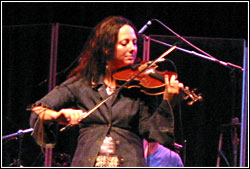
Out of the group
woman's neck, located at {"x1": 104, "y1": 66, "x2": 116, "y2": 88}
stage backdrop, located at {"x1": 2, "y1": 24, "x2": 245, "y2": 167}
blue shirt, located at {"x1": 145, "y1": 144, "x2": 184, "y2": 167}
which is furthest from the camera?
stage backdrop, located at {"x1": 2, "y1": 24, "x2": 245, "y2": 167}

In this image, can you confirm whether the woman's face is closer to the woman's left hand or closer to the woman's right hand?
the woman's left hand

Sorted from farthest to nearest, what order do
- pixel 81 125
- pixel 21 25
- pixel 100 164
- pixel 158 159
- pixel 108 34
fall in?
pixel 21 25, pixel 158 159, pixel 108 34, pixel 81 125, pixel 100 164

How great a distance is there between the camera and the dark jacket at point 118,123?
6.27 feet

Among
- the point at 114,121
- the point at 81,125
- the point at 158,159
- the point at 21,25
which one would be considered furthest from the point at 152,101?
the point at 21,25

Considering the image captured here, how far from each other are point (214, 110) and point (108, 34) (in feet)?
6.30

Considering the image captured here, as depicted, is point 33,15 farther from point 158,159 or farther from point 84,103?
point 84,103

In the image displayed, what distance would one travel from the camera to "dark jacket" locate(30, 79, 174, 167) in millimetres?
1910

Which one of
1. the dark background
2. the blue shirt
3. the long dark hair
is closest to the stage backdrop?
the dark background

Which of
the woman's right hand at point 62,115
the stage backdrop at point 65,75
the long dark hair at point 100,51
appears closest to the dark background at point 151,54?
the stage backdrop at point 65,75

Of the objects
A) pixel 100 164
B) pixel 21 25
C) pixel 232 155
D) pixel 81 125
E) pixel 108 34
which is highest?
pixel 21 25

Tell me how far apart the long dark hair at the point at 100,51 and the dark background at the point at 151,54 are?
1.56 m

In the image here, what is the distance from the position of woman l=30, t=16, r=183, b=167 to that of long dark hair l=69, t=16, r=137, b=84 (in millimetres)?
16

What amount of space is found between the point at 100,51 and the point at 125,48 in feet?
0.57

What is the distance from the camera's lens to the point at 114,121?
1.94 meters
